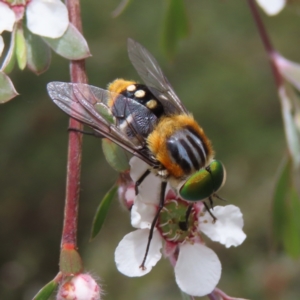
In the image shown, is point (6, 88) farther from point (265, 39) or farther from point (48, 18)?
point (265, 39)

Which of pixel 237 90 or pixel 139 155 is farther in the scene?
pixel 237 90

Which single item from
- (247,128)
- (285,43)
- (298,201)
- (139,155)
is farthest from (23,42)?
(285,43)

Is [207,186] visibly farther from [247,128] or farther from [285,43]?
[285,43]

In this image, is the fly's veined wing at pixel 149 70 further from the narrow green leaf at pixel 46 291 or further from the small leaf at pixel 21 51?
the narrow green leaf at pixel 46 291

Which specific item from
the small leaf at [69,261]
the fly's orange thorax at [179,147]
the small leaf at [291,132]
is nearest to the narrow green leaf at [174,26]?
the small leaf at [291,132]

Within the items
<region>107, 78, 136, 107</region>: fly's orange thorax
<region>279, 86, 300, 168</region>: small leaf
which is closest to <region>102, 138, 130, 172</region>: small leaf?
<region>107, 78, 136, 107</region>: fly's orange thorax

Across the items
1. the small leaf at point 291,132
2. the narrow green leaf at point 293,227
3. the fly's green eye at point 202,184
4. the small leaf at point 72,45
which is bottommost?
the narrow green leaf at point 293,227
